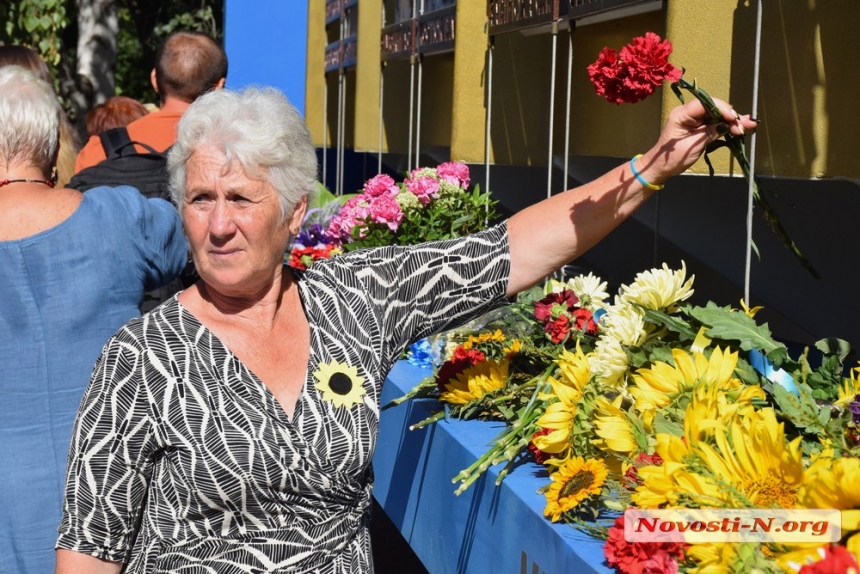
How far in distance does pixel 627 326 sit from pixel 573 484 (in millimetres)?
396

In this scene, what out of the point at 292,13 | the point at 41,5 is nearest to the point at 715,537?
the point at 292,13

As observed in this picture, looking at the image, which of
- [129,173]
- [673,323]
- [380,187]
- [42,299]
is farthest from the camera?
[380,187]

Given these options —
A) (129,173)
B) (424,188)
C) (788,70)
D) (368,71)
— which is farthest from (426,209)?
(368,71)

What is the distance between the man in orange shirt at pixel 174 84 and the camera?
4320 mm

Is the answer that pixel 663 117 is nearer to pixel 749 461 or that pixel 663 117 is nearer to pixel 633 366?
pixel 633 366

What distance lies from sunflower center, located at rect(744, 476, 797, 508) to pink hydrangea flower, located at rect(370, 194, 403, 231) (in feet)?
8.83

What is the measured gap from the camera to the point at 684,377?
186cm

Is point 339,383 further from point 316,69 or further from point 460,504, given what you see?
point 316,69

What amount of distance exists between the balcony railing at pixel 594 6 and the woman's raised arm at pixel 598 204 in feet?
4.03

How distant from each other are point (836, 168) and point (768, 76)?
0.40 m

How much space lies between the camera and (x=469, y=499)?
2521 millimetres

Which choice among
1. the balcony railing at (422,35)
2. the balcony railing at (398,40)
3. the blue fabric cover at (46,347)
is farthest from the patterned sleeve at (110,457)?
the balcony railing at (398,40)

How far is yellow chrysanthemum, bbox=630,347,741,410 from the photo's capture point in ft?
6.01

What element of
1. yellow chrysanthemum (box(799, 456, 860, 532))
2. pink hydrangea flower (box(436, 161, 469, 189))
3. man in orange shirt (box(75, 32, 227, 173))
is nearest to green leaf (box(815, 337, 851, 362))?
yellow chrysanthemum (box(799, 456, 860, 532))
